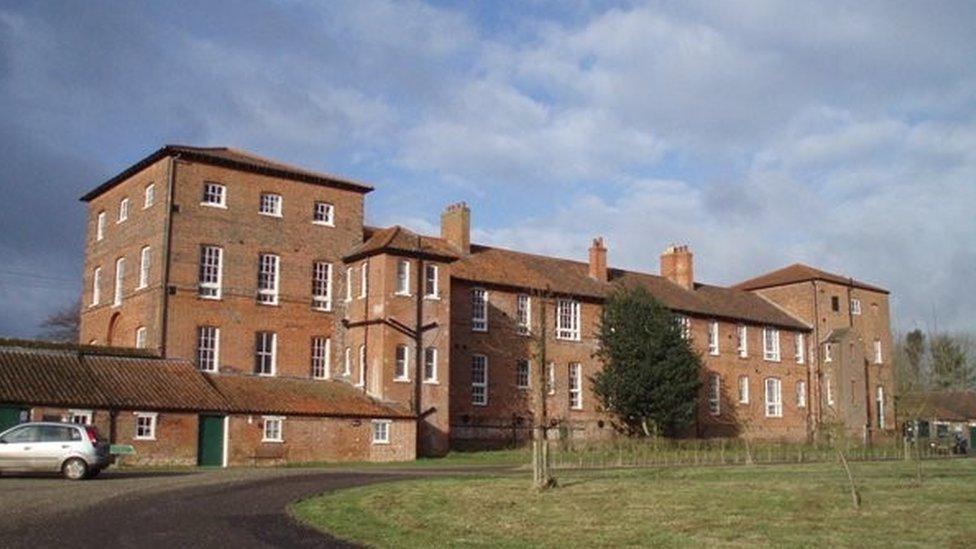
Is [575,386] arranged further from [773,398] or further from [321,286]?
[773,398]

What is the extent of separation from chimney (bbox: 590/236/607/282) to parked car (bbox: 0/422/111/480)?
34669mm

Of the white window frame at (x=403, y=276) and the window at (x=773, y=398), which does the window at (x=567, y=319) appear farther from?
the window at (x=773, y=398)

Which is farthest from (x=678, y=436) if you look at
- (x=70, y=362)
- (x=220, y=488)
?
(x=220, y=488)

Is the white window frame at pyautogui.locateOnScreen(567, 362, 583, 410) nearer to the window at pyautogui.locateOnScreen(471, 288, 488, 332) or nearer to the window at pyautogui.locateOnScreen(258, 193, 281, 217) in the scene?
the window at pyautogui.locateOnScreen(471, 288, 488, 332)

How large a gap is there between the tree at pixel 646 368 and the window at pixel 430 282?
10.4 meters

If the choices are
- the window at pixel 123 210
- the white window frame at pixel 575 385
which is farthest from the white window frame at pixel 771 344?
the window at pixel 123 210

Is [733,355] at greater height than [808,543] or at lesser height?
greater

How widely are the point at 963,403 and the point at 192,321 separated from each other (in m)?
63.8

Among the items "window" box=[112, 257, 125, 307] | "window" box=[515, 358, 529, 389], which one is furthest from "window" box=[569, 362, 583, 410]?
"window" box=[112, 257, 125, 307]

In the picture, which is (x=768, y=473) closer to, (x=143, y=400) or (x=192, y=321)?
(x=143, y=400)

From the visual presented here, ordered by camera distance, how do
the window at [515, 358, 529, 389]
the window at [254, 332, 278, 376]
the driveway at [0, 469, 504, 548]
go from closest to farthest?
the driveway at [0, 469, 504, 548], the window at [254, 332, 278, 376], the window at [515, 358, 529, 389]

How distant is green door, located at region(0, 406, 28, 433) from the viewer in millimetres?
33219

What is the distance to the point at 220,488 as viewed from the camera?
2322 cm

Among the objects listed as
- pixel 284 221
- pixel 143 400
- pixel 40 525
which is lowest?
pixel 40 525
